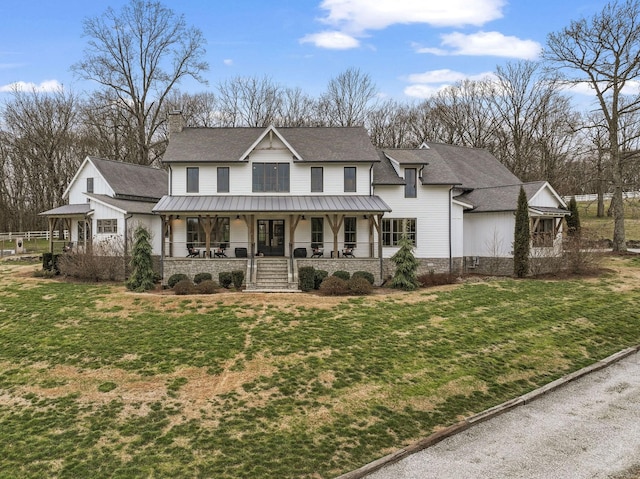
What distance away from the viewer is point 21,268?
81.1 ft

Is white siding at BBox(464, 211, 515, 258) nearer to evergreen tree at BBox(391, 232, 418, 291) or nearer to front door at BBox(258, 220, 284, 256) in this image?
evergreen tree at BBox(391, 232, 418, 291)

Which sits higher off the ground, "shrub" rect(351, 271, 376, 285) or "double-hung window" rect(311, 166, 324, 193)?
"double-hung window" rect(311, 166, 324, 193)

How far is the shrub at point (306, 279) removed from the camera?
752 inches

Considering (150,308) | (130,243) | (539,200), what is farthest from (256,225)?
(539,200)

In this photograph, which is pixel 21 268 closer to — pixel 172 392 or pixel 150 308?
pixel 150 308

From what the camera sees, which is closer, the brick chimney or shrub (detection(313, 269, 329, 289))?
shrub (detection(313, 269, 329, 289))

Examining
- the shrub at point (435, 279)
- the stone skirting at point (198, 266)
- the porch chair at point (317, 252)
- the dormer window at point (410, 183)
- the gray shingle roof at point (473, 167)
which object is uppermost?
the gray shingle roof at point (473, 167)

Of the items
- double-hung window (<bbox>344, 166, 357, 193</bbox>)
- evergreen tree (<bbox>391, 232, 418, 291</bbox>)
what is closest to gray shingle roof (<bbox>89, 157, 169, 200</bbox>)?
double-hung window (<bbox>344, 166, 357, 193</bbox>)

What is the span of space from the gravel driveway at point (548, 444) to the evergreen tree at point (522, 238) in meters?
11.7

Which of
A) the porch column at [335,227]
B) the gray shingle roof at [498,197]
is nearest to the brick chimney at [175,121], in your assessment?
the porch column at [335,227]

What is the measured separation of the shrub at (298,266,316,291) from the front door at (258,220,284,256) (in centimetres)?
424

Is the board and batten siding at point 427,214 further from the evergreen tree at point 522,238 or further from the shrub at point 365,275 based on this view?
the shrub at point 365,275

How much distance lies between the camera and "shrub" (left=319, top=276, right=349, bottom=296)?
18.1 meters

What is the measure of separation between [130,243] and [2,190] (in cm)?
3434
